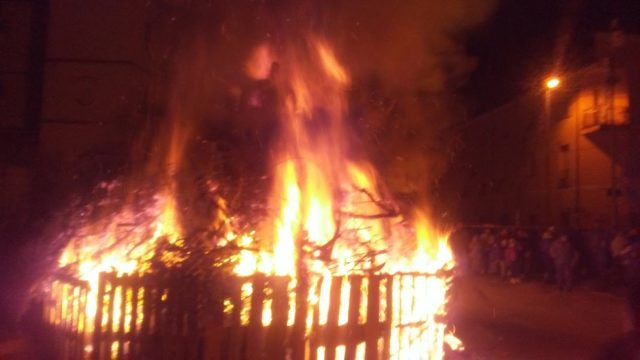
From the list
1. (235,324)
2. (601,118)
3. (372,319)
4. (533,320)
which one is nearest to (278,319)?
(235,324)

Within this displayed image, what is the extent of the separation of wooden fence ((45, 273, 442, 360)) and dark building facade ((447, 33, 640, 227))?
12295mm

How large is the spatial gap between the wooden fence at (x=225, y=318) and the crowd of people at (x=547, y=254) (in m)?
11.6

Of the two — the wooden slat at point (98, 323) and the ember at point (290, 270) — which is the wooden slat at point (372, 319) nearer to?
the ember at point (290, 270)

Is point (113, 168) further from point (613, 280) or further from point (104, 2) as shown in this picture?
point (613, 280)

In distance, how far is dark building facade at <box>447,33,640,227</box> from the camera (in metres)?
21.9

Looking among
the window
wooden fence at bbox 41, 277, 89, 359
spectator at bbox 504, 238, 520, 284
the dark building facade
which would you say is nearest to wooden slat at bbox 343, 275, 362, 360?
wooden fence at bbox 41, 277, 89, 359

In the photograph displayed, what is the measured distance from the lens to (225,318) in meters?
5.37

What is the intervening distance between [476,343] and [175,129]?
4970mm

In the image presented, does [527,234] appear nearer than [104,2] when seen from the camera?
No

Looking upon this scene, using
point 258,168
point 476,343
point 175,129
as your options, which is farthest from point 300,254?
point 476,343

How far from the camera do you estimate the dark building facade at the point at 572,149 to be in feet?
71.9

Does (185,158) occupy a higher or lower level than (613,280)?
higher

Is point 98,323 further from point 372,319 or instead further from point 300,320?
point 372,319

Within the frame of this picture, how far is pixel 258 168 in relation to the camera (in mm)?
6180
